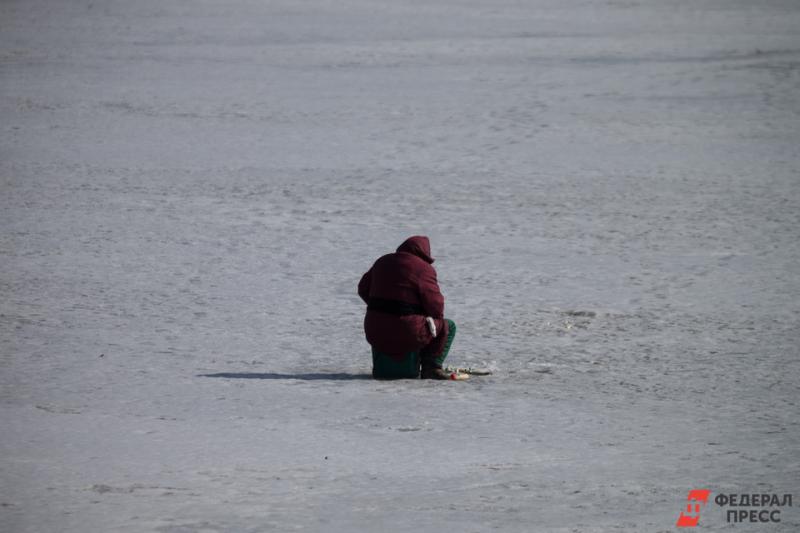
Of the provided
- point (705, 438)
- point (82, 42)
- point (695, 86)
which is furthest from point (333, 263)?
point (82, 42)

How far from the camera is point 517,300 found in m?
8.83

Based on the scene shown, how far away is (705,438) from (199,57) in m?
17.1

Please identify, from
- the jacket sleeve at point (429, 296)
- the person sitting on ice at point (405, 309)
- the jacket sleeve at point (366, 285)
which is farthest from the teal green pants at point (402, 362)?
the jacket sleeve at point (366, 285)

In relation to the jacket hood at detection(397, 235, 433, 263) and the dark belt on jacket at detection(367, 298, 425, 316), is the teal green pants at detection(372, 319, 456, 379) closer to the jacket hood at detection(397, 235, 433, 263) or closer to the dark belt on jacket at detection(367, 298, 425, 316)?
the dark belt on jacket at detection(367, 298, 425, 316)

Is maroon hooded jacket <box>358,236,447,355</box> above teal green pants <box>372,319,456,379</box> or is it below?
above

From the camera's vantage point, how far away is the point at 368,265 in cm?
992

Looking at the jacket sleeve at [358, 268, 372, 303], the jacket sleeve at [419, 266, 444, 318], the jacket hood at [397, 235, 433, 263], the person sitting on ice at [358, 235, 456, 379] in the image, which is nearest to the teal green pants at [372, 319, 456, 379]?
the person sitting on ice at [358, 235, 456, 379]

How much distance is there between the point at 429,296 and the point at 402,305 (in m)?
0.16

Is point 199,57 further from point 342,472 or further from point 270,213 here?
point 342,472

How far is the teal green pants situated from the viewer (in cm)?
682

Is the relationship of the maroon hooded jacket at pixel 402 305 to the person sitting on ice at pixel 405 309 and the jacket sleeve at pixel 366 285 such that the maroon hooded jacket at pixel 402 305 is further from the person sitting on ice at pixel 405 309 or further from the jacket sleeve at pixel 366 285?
the jacket sleeve at pixel 366 285

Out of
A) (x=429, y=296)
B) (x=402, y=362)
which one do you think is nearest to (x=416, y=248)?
(x=429, y=296)

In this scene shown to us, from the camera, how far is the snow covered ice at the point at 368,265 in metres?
5.09

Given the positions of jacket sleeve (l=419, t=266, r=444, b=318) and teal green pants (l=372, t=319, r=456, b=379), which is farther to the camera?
teal green pants (l=372, t=319, r=456, b=379)
